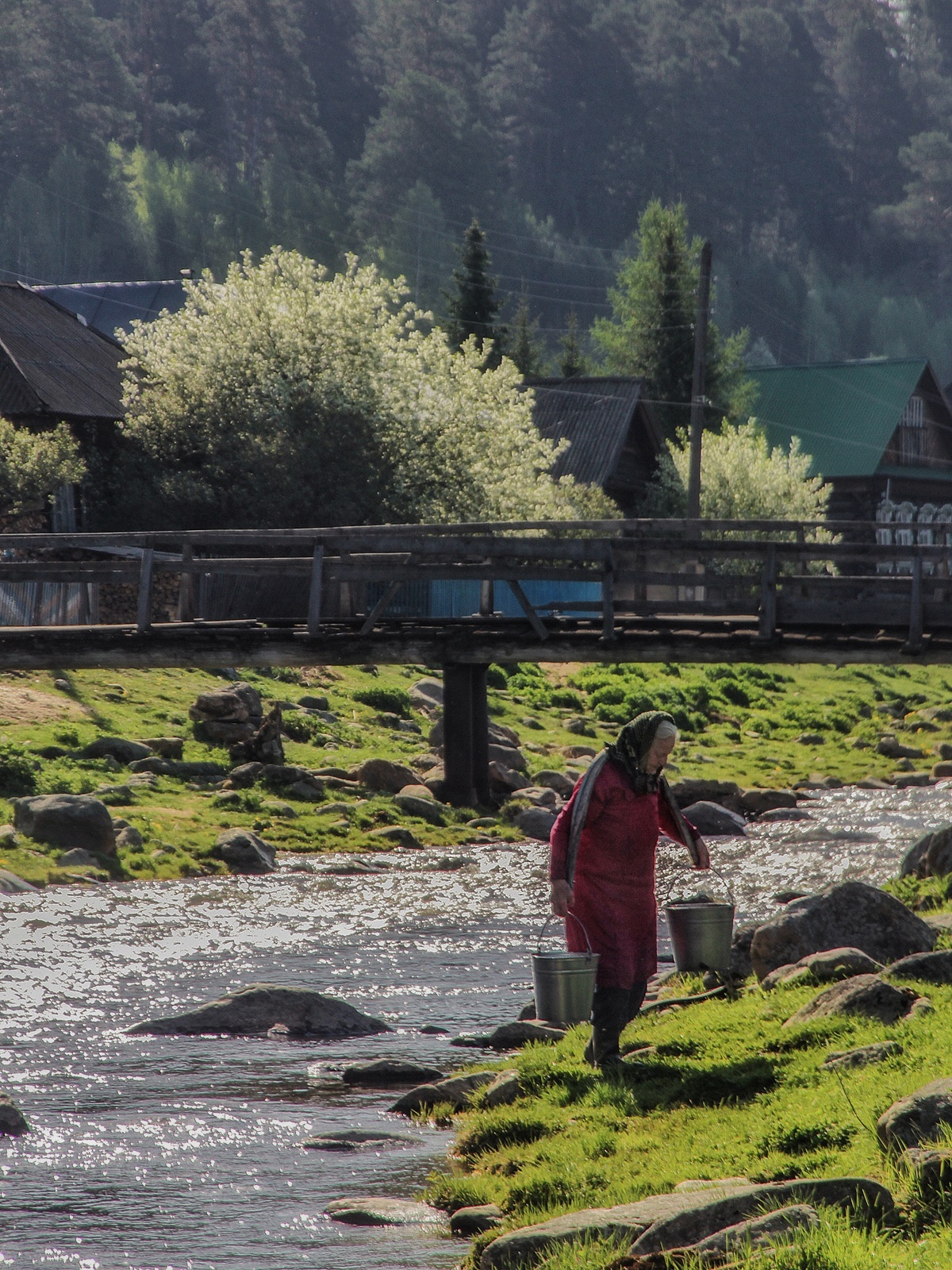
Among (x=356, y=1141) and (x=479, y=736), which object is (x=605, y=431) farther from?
(x=356, y=1141)

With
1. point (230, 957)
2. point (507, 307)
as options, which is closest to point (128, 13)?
point (507, 307)

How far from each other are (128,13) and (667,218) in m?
55.2

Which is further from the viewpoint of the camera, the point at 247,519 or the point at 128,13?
the point at 128,13

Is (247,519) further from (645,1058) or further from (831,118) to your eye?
(831,118)

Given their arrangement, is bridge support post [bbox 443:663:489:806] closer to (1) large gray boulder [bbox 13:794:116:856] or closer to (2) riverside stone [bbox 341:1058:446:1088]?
(1) large gray boulder [bbox 13:794:116:856]

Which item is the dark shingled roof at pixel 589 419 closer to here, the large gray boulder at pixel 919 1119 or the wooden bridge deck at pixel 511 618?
the wooden bridge deck at pixel 511 618

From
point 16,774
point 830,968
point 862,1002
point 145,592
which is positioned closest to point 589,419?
point 145,592

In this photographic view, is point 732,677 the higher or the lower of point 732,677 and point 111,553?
the lower

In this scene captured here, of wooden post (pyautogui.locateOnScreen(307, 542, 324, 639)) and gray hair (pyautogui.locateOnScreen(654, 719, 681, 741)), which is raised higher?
wooden post (pyautogui.locateOnScreen(307, 542, 324, 639))

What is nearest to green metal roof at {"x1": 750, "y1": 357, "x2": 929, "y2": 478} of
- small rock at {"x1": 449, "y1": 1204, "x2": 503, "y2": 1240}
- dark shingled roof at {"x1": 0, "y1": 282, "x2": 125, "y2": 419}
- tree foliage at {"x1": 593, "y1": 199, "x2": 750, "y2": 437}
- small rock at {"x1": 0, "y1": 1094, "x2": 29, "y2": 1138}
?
tree foliage at {"x1": 593, "y1": 199, "x2": 750, "y2": 437}

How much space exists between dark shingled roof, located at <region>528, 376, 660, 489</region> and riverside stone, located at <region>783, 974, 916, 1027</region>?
4172 cm

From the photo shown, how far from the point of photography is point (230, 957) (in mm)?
14727

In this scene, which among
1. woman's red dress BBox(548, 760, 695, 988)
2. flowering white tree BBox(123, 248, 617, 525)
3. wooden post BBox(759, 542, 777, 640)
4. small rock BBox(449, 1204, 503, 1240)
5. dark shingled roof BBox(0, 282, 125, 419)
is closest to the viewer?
small rock BBox(449, 1204, 503, 1240)

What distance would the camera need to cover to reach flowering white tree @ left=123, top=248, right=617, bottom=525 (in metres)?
34.8
